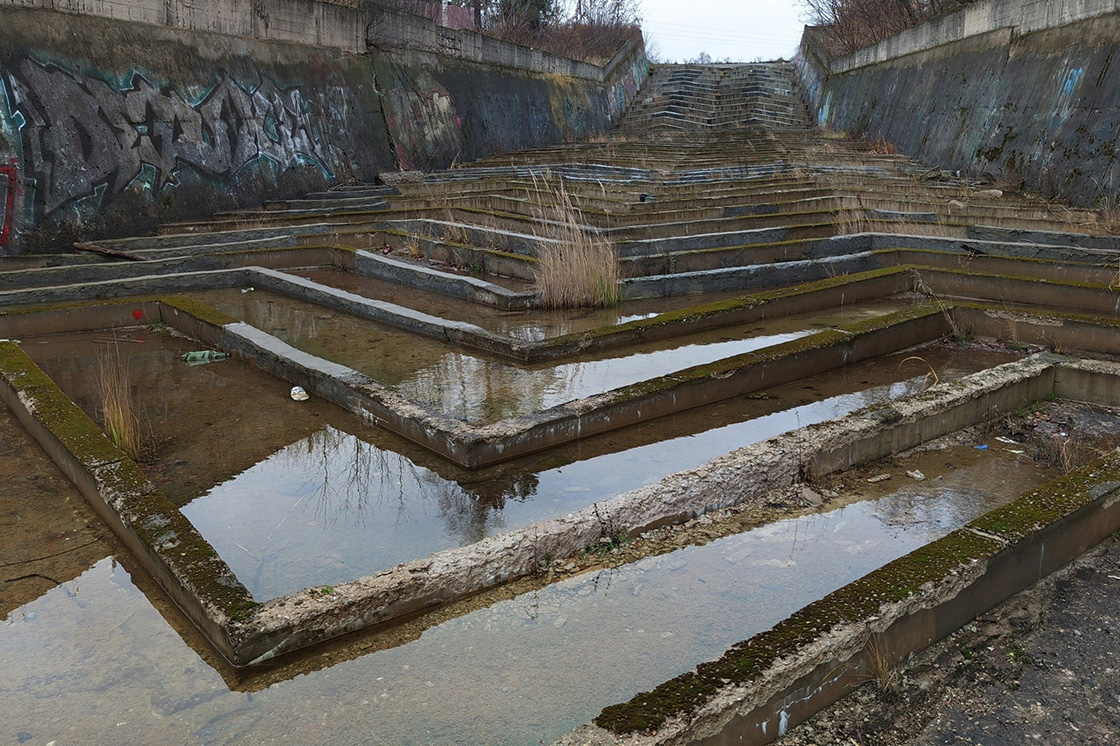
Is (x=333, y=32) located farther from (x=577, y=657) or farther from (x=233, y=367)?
(x=577, y=657)

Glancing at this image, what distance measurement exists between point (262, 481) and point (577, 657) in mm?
2164

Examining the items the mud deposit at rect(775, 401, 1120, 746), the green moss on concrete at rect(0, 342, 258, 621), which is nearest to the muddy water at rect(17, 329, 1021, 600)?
the green moss on concrete at rect(0, 342, 258, 621)

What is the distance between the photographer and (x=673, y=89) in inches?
1053

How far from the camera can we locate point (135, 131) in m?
11.1

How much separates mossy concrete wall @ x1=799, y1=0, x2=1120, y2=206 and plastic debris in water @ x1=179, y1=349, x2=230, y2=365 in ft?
32.1

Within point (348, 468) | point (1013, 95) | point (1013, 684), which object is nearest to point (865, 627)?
point (1013, 684)

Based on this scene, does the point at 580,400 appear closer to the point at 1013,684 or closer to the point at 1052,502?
the point at 1052,502

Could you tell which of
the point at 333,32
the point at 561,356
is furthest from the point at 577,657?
the point at 333,32

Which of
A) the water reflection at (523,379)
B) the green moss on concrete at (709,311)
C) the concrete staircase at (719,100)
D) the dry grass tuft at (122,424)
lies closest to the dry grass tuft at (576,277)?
the green moss on concrete at (709,311)

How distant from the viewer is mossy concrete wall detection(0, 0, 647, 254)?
993 cm

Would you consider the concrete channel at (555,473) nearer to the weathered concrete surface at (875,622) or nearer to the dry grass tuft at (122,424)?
the weathered concrete surface at (875,622)

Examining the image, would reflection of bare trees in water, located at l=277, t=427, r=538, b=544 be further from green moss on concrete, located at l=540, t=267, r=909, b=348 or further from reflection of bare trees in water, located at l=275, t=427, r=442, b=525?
green moss on concrete, located at l=540, t=267, r=909, b=348

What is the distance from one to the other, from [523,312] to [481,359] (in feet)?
5.31

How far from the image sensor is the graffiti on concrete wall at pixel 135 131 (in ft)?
32.5
